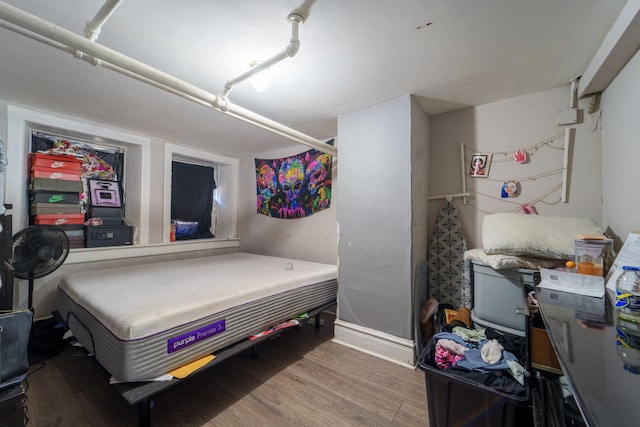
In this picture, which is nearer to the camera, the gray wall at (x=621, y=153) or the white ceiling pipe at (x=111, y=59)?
the white ceiling pipe at (x=111, y=59)

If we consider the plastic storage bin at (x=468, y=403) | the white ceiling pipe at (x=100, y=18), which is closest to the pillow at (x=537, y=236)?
the plastic storage bin at (x=468, y=403)

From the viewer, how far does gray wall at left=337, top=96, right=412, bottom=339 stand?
2.13 meters

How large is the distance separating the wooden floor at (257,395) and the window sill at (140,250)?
1.01m

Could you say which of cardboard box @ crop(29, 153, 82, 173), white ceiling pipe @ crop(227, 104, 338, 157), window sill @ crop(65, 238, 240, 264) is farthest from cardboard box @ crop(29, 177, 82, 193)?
white ceiling pipe @ crop(227, 104, 338, 157)

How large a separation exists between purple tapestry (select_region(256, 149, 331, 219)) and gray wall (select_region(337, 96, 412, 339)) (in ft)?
2.60

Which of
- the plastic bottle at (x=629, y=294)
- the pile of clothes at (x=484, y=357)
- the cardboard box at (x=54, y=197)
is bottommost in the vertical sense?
the pile of clothes at (x=484, y=357)

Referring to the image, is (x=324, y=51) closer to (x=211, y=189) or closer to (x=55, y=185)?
(x=55, y=185)

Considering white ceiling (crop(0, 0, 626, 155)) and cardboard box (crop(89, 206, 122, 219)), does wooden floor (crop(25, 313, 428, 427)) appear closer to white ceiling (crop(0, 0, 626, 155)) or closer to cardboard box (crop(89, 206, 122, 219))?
cardboard box (crop(89, 206, 122, 219))

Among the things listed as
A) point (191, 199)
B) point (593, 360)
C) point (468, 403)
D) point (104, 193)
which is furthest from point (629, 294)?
point (191, 199)

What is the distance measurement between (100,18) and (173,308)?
1539 mm

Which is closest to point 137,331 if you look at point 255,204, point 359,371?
point 359,371

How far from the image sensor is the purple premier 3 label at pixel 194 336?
145cm

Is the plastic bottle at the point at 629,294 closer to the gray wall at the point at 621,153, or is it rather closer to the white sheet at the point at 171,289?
Result: the gray wall at the point at 621,153

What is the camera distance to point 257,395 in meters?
1.70
